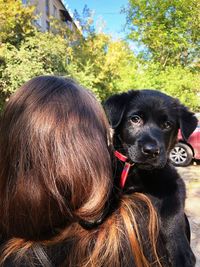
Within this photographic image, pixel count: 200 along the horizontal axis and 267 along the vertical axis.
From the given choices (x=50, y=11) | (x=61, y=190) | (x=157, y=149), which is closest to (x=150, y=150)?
(x=157, y=149)

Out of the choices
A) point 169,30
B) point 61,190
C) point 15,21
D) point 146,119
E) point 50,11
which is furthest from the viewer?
point 50,11

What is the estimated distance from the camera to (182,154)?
8969mm

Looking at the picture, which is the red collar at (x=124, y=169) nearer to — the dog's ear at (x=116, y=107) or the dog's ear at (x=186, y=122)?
the dog's ear at (x=116, y=107)

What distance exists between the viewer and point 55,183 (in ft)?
3.67

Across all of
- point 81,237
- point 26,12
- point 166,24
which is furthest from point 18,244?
point 166,24

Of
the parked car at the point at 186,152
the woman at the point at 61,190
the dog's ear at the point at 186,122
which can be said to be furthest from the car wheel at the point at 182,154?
the woman at the point at 61,190

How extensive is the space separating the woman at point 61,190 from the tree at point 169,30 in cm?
2136

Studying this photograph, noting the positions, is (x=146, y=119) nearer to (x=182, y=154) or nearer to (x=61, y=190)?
(x=61, y=190)

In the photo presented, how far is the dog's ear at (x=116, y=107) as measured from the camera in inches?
89.9

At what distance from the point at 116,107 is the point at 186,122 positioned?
57 cm

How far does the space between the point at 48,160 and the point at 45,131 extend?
0.34 ft

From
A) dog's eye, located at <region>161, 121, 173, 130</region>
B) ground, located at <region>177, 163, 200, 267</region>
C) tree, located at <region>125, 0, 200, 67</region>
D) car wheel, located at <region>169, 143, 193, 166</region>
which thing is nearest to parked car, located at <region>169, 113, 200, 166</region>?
car wheel, located at <region>169, 143, 193, 166</region>

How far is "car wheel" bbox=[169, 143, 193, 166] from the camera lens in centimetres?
888

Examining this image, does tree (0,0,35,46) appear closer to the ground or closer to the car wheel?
the car wheel
